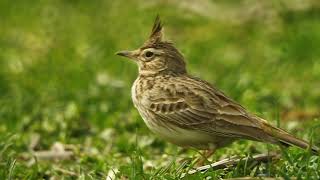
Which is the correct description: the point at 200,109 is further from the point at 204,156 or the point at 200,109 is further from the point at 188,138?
the point at 204,156

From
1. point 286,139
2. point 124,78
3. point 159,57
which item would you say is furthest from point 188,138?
point 124,78

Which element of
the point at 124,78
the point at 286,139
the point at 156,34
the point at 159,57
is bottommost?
the point at 124,78

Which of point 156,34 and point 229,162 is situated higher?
point 156,34

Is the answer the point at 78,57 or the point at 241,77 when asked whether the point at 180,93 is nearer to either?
the point at 241,77

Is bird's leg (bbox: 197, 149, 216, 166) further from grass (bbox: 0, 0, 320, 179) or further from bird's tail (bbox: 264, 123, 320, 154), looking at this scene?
bird's tail (bbox: 264, 123, 320, 154)

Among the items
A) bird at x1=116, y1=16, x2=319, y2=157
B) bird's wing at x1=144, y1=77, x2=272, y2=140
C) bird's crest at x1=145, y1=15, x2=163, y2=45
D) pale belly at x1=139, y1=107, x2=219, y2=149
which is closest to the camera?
bird at x1=116, y1=16, x2=319, y2=157

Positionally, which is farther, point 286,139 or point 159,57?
point 159,57

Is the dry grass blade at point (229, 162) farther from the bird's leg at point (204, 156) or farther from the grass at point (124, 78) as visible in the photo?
the bird's leg at point (204, 156)

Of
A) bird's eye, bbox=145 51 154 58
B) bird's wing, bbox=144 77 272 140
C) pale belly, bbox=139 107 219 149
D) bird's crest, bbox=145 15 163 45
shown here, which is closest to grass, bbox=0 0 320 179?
pale belly, bbox=139 107 219 149
